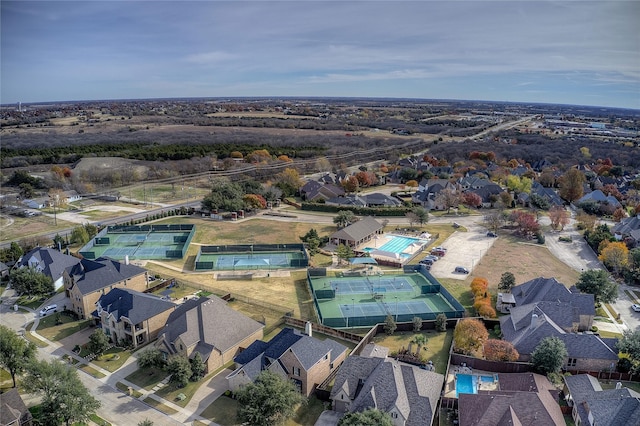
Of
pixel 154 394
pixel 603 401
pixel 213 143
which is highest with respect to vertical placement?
pixel 213 143

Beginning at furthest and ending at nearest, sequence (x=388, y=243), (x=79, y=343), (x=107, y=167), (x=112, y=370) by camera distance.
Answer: (x=107, y=167) → (x=388, y=243) → (x=79, y=343) → (x=112, y=370)

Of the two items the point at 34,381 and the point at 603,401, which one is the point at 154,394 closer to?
the point at 34,381

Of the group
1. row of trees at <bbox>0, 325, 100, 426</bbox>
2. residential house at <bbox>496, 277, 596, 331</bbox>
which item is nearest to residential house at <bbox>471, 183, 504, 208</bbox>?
residential house at <bbox>496, 277, 596, 331</bbox>

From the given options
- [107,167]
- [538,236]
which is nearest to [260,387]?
[538,236]

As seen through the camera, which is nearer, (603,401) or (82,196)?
(603,401)

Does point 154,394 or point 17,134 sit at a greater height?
point 17,134

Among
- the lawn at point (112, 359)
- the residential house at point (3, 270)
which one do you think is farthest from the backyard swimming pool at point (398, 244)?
the residential house at point (3, 270)

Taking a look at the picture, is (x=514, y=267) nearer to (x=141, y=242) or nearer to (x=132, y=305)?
(x=132, y=305)

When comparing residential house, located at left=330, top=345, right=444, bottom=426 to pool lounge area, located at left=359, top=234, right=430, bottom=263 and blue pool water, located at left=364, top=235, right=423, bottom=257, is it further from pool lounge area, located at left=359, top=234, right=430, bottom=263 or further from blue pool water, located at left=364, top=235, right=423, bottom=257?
blue pool water, located at left=364, top=235, right=423, bottom=257
